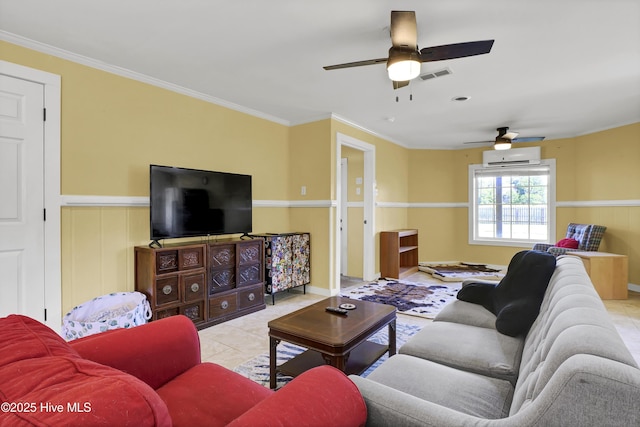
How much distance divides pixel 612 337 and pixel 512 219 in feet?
20.5

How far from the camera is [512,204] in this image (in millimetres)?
6398

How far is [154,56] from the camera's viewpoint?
278cm

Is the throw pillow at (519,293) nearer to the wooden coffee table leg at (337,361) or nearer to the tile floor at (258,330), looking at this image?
the wooden coffee table leg at (337,361)

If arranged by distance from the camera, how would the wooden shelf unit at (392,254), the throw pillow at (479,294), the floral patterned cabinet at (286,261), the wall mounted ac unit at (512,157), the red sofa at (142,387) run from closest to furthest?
the red sofa at (142,387), the throw pillow at (479,294), the floral patterned cabinet at (286,261), the wooden shelf unit at (392,254), the wall mounted ac unit at (512,157)

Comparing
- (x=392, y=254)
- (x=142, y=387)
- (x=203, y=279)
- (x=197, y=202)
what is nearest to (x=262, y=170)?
(x=197, y=202)

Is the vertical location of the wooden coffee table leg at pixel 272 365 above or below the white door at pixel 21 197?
below

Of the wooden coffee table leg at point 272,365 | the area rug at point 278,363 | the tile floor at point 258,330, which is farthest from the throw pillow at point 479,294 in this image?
the wooden coffee table leg at point 272,365

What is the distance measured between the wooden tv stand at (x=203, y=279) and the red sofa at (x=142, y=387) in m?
1.58

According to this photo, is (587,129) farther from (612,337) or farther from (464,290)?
(612,337)

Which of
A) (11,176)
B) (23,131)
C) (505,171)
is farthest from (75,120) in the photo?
(505,171)

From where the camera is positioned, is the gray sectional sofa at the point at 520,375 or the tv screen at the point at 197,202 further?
the tv screen at the point at 197,202

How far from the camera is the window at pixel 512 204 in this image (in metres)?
6.05

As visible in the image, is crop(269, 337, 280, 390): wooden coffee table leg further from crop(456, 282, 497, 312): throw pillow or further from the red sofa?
crop(456, 282, 497, 312): throw pillow

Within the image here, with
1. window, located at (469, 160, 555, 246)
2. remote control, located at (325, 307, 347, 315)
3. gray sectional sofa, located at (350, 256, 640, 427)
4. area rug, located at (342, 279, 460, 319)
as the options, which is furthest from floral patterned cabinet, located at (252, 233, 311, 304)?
window, located at (469, 160, 555, 246)
